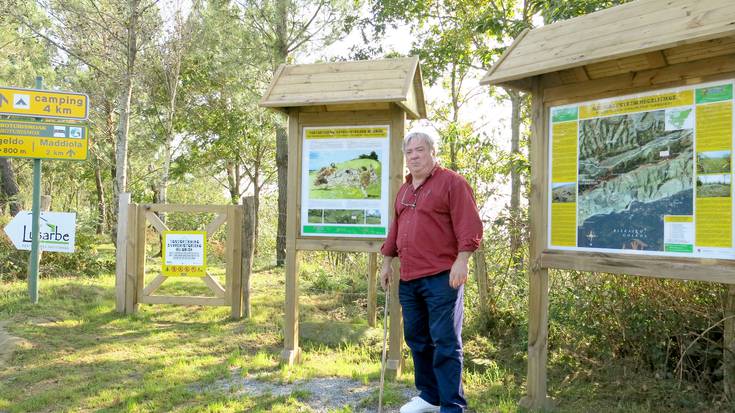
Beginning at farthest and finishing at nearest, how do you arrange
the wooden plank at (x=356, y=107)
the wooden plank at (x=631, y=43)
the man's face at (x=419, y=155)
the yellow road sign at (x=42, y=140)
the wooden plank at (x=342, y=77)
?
the yellow road sign at (x=42, y=140)
the wooden plank at (x=356, y=107)
the wooden plank at (x=342, y=77)
the man's face at (x=419, y=155)
the wooden plank at (x=631, y=43)

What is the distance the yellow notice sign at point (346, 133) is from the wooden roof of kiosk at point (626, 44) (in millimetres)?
1259

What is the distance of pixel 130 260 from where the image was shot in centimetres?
727

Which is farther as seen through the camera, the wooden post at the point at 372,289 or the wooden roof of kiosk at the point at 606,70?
the wooden post at the point at 372,289

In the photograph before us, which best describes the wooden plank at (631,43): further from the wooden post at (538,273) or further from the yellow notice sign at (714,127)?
the yellow notice sign at (714,127)

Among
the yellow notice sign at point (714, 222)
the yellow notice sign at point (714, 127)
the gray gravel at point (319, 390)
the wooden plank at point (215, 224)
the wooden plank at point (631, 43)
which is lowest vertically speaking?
the gray gravel at point (319, 390)

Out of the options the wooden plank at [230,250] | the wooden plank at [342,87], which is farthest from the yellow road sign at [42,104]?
the wooden plank at [342,87]

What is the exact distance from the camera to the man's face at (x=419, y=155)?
3555 mm

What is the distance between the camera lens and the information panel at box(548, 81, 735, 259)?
315 centimetres

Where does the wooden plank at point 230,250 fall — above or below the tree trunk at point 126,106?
below

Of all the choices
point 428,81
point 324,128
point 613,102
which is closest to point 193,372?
point 324,128

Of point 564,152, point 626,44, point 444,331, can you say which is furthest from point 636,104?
point 444,331

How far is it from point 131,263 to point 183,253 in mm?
783

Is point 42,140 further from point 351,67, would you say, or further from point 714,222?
point 714,222

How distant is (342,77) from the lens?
16.2 feet
